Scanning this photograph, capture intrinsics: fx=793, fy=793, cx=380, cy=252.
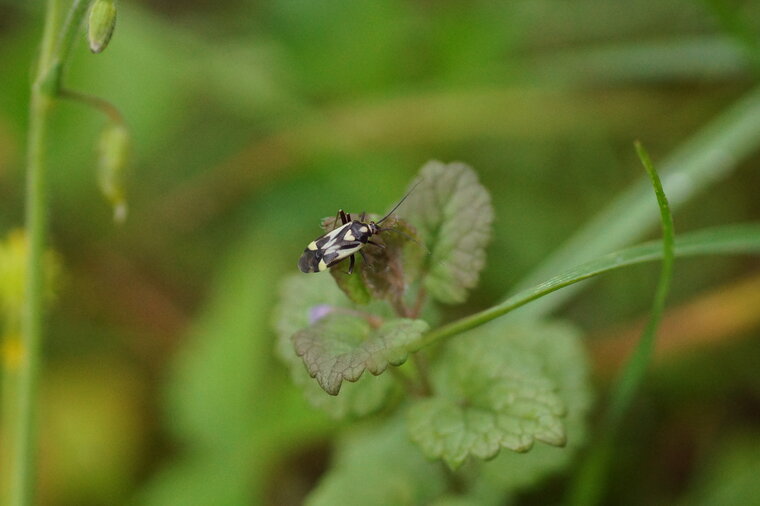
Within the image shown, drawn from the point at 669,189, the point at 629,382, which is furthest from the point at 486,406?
the point at 669,189

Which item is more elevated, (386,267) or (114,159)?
(114,159)

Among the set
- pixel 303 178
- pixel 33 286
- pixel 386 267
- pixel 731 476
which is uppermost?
pixel 303 178

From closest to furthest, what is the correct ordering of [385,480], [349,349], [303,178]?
1. [349,349]
2. [385,480]
3. [303,178]

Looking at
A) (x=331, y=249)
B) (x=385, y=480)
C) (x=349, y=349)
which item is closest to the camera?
(x=349, y=349)

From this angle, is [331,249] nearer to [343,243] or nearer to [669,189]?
[343,243]

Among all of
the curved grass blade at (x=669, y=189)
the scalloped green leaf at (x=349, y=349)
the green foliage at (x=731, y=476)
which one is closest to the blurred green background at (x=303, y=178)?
the green foliage at (x=731, y=476)

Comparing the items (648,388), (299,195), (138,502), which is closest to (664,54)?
(648,388)

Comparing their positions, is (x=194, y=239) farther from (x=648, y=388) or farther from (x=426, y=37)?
(x=648, y=388)

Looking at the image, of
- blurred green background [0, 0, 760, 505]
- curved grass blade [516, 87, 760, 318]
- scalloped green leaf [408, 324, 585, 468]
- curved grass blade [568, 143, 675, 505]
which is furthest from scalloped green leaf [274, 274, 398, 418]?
blurred green background [0, 0, 760, 505]
